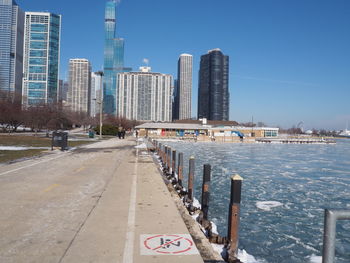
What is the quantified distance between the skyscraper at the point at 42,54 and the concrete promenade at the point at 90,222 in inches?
6971

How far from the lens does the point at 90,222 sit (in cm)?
588

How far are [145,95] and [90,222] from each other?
604ft

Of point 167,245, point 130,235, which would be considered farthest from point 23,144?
point 167,245

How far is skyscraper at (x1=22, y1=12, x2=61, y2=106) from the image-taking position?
17688 cm

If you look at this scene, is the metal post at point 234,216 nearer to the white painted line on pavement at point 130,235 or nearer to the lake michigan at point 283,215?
the lake michigan at point 283,215

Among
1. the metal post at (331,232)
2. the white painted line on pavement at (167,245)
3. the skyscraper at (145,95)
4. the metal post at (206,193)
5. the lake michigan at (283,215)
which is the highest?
the skyscraper at (145,95)

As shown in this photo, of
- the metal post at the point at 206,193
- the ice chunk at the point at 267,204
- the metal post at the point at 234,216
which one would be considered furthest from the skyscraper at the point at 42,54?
the metal post at the point at 234,216

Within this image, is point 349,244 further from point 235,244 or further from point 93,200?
point 93,200

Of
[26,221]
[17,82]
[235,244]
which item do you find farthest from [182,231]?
[17,82]

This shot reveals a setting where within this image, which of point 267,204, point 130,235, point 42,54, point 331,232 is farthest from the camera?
point 42,54

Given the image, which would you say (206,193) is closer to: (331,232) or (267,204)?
(267,204)

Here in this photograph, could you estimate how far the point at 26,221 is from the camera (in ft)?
19.2

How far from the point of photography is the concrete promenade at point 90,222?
4.46 metres

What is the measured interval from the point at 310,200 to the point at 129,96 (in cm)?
18247
